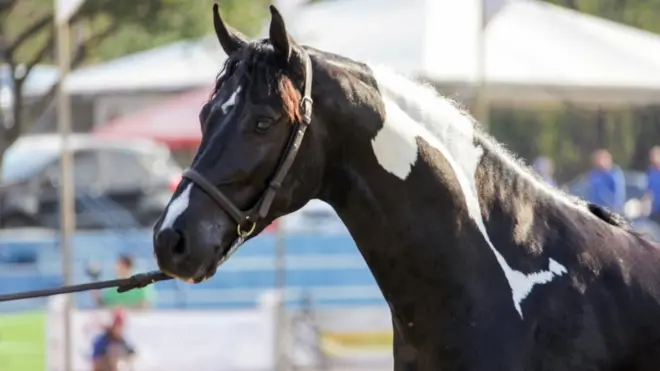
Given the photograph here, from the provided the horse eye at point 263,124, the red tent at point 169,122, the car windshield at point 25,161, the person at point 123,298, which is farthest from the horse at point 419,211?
the car windshield at point 25,161

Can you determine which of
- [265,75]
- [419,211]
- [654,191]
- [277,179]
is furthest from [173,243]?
[654,191]

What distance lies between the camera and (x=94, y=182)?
2075 centimetres

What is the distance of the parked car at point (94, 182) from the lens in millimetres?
18812

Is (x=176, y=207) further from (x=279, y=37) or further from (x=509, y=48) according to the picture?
(x=509, y=48)

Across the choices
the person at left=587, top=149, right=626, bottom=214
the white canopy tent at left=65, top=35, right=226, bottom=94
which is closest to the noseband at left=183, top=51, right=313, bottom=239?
the person at left=587, top=149, right=626, bottom=214

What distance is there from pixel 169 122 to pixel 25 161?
5.14 meters

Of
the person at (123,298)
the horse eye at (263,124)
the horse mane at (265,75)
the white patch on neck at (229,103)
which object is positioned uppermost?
the horse mane at (265,75)

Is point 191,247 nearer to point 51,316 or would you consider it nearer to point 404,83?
point 404,83

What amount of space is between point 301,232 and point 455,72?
289 centimetres

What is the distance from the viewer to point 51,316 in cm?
970

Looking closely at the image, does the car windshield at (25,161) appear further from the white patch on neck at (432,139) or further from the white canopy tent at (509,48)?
the white patch on neck at (432,139)

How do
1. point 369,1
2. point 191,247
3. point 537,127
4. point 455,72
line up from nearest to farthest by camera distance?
point 191,247
point 455,72
point 369,1
point 537,127

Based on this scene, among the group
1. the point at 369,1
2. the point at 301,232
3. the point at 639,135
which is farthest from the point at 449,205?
the point at 639,135

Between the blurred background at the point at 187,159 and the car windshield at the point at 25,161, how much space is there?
0.17 feet
